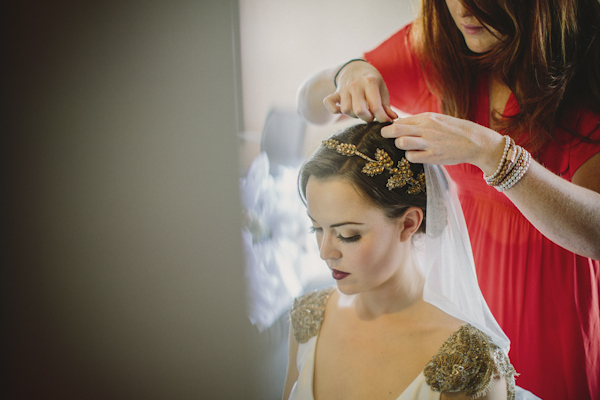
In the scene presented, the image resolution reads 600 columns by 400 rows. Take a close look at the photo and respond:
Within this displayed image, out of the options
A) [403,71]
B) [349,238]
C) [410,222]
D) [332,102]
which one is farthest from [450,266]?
[403,71]

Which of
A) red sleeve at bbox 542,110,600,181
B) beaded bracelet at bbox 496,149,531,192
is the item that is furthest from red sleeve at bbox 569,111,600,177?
beaded bracelet at bbox 496,149,531,192

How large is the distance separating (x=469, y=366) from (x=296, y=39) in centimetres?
107

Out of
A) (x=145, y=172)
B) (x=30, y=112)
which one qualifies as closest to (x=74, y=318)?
(x=145, y=172)

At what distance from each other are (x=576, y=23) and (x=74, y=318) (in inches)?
56.7

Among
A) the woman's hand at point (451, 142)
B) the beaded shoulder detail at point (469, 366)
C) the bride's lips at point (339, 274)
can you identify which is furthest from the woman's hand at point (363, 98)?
the beaded shoulder detail at point (469, 366)

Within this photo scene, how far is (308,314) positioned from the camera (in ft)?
3.53

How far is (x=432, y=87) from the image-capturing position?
3.44ft

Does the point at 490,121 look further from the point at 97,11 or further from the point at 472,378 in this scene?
the point at 97,11

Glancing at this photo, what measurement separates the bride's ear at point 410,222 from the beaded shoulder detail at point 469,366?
26 centimetres

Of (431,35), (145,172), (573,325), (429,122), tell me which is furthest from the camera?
(145,172)

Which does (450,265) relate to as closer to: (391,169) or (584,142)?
(391,169)

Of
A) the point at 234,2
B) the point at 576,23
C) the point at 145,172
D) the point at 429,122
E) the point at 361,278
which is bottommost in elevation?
the point at 361,278

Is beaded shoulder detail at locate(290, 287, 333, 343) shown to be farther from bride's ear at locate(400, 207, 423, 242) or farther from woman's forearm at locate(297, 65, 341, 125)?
woman's forearm at locate(297, 65, 341, 125)

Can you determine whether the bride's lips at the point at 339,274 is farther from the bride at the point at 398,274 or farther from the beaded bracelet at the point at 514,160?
the beaded bracelet at the point at 514,160
